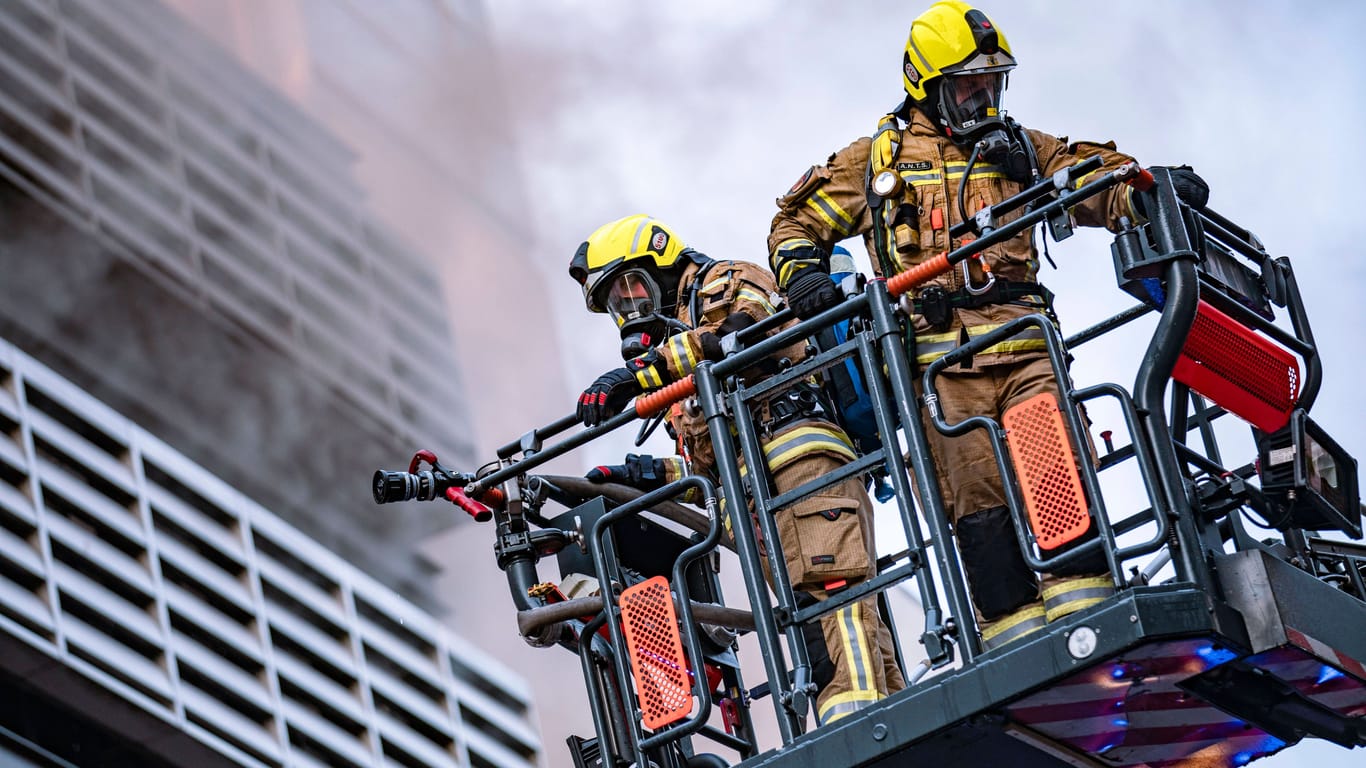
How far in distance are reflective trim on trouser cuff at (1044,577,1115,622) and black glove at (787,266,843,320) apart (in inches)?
41.7

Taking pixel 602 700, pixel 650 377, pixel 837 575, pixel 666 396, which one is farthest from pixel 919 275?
pixel 602 700

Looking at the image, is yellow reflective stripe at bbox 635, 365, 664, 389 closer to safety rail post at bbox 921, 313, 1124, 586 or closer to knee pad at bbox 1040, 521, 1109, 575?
safety rail post at bbox 921, 313, 1124, 586

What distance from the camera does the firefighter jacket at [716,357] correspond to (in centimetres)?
588

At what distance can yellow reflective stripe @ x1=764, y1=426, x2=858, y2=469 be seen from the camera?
5848 millimetres

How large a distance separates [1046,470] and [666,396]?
4.13 feet

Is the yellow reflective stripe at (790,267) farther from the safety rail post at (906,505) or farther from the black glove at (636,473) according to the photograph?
the black glove at (636,473)

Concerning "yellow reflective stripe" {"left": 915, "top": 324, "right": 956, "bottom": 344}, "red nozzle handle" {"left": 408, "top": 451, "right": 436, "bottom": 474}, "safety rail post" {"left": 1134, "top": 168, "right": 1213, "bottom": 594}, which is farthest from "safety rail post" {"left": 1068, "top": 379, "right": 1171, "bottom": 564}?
"red nozzle handle" {"left": 408, "top": 451, "right": 436, "bottom": 474}

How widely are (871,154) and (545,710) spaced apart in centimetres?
3044

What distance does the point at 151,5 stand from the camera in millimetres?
38219

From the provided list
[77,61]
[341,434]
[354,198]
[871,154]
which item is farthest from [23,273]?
[871,154]

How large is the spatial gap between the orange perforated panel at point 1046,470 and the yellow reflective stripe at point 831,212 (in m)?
1.28

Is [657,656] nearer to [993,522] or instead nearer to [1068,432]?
[993,522]

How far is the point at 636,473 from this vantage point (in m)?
6.59

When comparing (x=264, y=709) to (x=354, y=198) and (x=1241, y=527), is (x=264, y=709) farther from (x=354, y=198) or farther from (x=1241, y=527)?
(x=1241, y=527)
